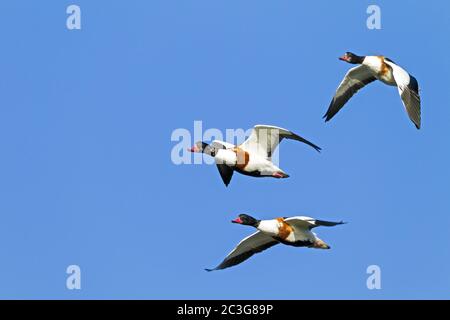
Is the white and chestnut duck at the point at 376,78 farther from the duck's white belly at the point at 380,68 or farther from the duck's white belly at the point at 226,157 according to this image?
the duck's white belly at the point at 226,157

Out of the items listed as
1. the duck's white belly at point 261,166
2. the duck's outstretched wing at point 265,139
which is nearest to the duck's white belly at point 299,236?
the duck's white belly at point 261,166

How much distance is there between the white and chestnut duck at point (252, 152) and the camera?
53.9 feet

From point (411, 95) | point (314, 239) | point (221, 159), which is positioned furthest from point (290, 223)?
point (411, 95)

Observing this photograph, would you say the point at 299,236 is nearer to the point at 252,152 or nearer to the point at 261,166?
the point at 261,166

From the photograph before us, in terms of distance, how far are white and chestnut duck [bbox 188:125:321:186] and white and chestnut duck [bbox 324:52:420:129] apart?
165 centimetres

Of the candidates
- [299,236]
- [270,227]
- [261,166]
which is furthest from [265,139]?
[299,236]

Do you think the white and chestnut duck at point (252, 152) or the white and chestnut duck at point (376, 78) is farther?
the white and chestnut duck at point (252, 152)

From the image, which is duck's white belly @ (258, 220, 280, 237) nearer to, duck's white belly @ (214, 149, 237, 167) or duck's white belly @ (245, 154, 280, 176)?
duck's white belly @ (245, 154, 280, 176)

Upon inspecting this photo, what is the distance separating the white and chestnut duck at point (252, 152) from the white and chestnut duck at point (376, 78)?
1.65 meters

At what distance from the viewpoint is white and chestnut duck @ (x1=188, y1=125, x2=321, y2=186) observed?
53.9 feet

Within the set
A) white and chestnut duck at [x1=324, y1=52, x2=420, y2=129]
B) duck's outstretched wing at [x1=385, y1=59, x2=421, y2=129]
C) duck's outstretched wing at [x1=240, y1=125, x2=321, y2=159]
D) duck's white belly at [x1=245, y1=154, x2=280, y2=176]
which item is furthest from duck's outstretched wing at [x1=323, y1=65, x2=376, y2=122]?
duck's white belly at [x1=245, y1=154, x2=280, y2=176]

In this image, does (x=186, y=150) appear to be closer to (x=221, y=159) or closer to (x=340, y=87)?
(x=221, y=159)
